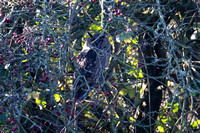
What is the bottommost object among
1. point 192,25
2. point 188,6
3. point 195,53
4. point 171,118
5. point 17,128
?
point 171,118

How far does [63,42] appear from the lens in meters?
2.90

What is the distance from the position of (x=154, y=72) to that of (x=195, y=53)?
0.61 metres

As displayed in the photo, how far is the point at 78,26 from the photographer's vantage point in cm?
391

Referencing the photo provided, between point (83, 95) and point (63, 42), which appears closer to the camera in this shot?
point (63, 42)

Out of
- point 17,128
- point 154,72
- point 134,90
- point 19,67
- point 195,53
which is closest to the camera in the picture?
point 17,128

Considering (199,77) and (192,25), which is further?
(192,25)

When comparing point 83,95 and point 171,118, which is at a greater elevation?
point 83,95

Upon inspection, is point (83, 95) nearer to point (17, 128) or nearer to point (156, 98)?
point (17, 128)

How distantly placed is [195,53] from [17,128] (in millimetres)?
2448

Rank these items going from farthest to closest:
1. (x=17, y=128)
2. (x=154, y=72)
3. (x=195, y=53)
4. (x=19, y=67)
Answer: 1. (x=154, y=72)
2. (x=195, y=53)
3. (x=19, y=67)
4. (x=17, y=128)

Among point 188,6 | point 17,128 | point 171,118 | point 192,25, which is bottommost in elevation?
point 171,118

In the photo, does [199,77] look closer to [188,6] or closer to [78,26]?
[188,6]

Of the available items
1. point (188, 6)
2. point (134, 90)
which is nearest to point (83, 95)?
point (134, 90)

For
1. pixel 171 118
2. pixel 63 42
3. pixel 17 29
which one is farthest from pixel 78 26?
pixel 171 118
